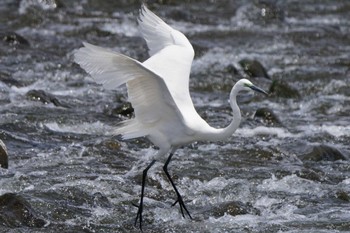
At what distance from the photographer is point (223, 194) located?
7242mm

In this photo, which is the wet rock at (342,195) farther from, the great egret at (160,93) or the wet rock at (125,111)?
the wet rock at (125,111)

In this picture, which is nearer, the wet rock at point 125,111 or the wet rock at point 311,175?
the wet rock at point 311,175

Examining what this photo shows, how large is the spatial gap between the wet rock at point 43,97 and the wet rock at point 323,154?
2.76 metres

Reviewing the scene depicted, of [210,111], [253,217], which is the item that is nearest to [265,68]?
[210,111]

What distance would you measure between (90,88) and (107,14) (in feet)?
16.5

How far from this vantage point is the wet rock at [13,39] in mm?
12633

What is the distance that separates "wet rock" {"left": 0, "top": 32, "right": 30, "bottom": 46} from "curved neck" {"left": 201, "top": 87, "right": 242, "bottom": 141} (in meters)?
6.39

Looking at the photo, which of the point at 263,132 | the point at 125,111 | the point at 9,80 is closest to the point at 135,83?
Result: the point at 263,132

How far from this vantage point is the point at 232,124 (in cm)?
659

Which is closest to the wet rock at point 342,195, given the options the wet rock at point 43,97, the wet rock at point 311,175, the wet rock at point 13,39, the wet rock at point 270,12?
the wet rock at point 311,175

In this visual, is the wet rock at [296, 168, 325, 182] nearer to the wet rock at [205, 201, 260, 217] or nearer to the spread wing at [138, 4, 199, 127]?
the wet rock at [205, 201, 260, 217]

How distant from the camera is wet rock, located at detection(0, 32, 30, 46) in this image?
12633mm

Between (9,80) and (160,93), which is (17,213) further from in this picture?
(9,80)

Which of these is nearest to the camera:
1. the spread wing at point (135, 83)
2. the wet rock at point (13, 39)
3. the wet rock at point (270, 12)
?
the spread wing at point (135, 83)
